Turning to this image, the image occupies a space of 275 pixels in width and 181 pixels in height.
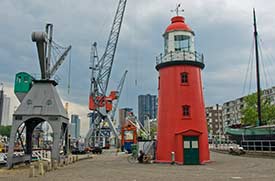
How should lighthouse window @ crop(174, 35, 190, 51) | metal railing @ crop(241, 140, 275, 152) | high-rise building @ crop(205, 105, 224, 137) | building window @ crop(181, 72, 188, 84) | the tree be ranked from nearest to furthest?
building window @ crop(181, 72, 188, 84) < lighthouse window @ crop(174, 35, 190, 51) < metal railing @ crop(241, 140, 275, 152) < the tree < high-rise building @ crop(205, 105, 224, 137)

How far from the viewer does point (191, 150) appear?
28953 millimetres

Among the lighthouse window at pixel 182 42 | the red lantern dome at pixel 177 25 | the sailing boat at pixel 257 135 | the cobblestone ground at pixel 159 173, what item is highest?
the red lantern dome at pixel 177 25

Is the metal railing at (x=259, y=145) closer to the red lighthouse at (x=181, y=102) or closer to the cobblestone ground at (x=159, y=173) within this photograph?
the red lighthouse at (x=181, y=102)

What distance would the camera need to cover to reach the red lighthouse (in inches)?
1144

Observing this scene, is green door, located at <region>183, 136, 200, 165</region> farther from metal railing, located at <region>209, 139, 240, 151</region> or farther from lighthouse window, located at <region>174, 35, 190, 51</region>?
metal railing, located at <region>209, 139, 240, 151</region>

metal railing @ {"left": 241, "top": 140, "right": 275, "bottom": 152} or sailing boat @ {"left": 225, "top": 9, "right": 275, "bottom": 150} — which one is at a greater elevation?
sailing boat @ {"left": 225, "top": 9, "right": 275, "bottom": 150}

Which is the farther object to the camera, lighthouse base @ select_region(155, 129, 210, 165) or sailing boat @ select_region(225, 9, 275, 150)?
sailing boat @ select_region(225, 9, 275, 150)

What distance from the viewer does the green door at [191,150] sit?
94.6ft

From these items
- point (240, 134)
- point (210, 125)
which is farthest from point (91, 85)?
point (210, 125)

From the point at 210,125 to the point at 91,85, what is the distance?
92502 millimetres

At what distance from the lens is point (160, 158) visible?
30.2 metres

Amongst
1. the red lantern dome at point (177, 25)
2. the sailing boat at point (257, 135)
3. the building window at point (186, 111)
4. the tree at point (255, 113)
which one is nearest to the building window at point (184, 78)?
the building window at point (186, 111)

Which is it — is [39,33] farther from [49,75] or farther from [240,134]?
[240,134]

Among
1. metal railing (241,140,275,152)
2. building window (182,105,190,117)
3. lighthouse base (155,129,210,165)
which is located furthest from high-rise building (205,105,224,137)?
lighthouse base (155,129,210,165)
